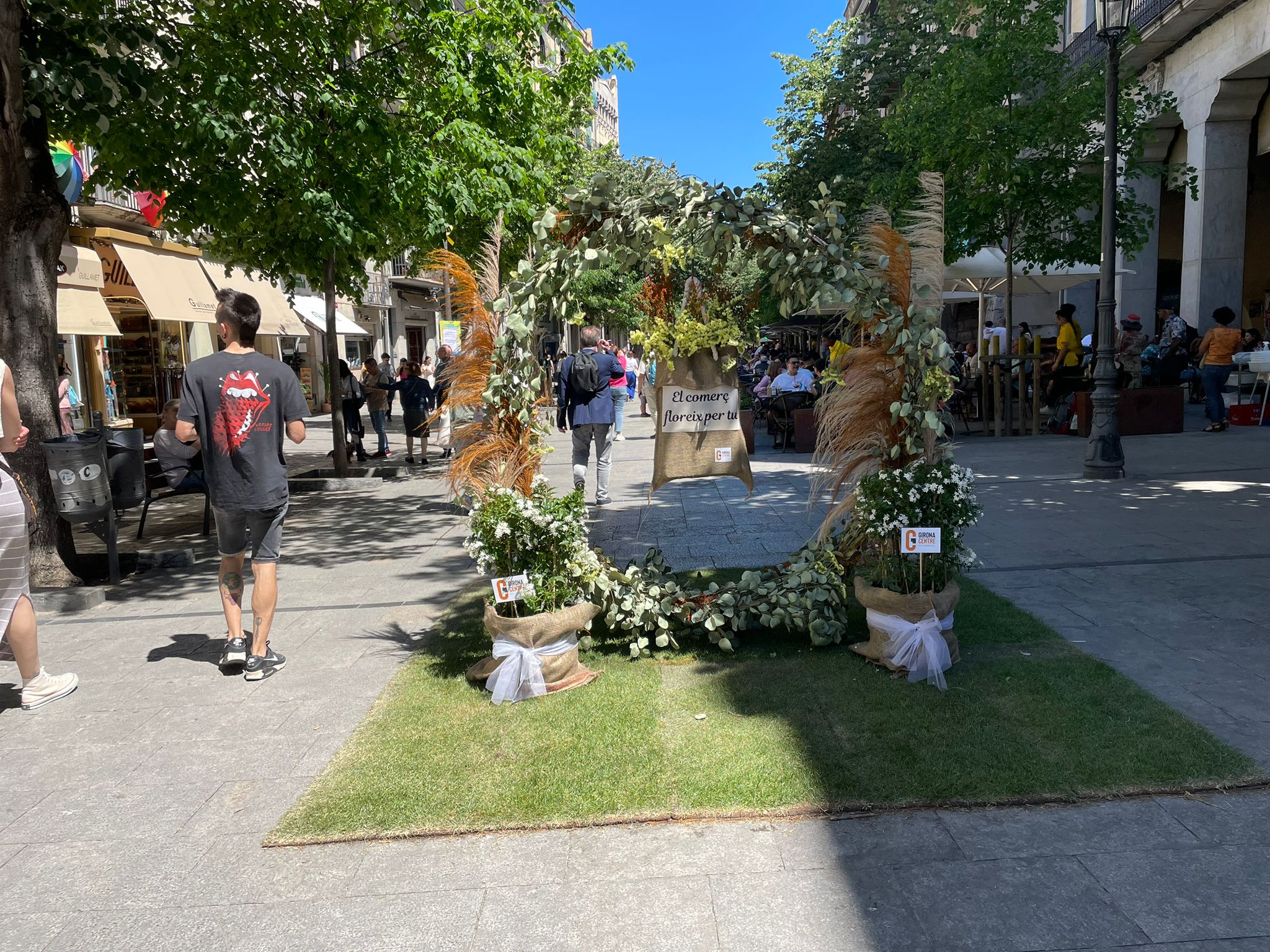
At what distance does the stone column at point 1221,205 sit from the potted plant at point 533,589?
1728 cm

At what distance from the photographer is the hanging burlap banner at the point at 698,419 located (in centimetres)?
538

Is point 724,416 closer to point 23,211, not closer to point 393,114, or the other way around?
Answer: point 23,211

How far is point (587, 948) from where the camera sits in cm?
276

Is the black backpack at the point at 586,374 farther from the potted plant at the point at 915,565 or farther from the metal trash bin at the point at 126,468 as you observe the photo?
the potted plant at the point at 915,565

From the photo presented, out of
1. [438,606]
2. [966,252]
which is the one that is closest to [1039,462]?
[966,252]

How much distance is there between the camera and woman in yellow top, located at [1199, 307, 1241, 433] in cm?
1368

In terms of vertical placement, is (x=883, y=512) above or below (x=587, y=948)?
above

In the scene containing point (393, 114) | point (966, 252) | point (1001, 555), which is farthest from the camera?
point (966, 252)

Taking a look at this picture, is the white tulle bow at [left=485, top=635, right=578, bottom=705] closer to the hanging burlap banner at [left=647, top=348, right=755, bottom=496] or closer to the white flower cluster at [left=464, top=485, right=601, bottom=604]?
the white flower cluster at [left=464, top=485, right=601, bottom=604]

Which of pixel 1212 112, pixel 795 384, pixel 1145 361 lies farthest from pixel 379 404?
pixel 1212 112

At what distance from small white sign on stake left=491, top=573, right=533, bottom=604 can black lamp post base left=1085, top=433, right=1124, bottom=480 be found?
7929 mm

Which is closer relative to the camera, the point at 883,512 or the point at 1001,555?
the point at 883,512

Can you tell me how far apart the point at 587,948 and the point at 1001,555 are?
5.30m

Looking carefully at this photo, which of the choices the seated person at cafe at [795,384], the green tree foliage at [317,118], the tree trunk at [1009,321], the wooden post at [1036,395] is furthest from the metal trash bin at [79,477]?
the wooden post at [1036,395]
